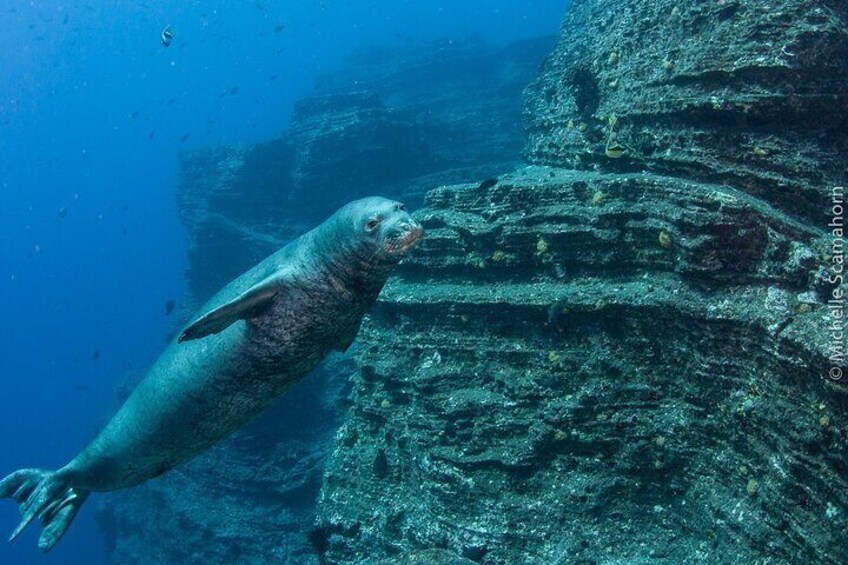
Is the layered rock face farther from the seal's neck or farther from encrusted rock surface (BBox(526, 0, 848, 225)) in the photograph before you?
encrusted rock surface (BBox(526, 0, 848, 225))

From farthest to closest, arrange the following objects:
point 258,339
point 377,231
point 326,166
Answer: point 326,166
point 258,339
point 377,231

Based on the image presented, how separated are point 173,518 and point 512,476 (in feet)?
53.4

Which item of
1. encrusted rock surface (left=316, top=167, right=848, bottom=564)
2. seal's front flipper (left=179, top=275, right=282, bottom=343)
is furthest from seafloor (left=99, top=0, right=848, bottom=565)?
seal's front flipper (left=179, top=275, right=282, bottom=343)

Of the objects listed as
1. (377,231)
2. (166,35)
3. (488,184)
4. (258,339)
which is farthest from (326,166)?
(377,231)

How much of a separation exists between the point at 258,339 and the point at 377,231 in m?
1.50

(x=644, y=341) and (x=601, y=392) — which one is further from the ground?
(x=644, y=341)

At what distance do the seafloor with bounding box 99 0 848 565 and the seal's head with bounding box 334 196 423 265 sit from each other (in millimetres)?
4214

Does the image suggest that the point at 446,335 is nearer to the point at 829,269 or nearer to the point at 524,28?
the point at 829,269

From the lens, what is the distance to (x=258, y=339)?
4.57 m

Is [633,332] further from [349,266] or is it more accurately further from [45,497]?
[45,497]

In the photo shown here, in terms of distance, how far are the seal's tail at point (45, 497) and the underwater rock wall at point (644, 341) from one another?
13.2ft

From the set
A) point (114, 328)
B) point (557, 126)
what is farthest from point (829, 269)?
point (114, 328)

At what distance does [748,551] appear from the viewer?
19.4ft

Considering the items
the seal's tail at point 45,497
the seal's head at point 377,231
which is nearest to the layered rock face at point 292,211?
the seal's tail at point 45,497
